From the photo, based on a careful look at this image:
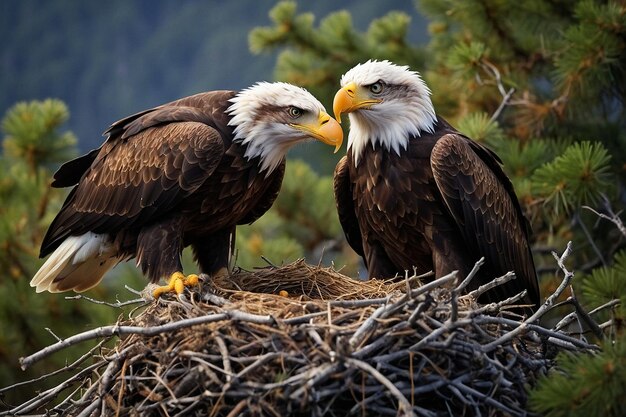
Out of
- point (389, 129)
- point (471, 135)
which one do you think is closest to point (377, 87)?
point (389, 129)

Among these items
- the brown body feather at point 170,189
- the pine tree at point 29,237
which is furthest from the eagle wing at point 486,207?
the pine tree at point 29,237

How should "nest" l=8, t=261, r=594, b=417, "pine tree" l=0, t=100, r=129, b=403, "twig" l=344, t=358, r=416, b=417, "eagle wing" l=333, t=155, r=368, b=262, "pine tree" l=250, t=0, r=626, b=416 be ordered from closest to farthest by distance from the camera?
"twig" l=344, t=358, r=416, b=417, "nest" l=8, t=261, r=594, b=417, "eagle wing" l=333, t=155, r=368, b=262, "pine tree" l=250, t=0, r=626, b=416, "pine tree" l=0, t=100, r=129, b=403

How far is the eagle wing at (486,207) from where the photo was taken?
16.5ft

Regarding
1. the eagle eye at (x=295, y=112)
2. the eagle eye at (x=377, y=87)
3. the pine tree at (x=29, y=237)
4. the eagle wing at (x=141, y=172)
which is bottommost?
→ the pine tree at (x=29, y=237)

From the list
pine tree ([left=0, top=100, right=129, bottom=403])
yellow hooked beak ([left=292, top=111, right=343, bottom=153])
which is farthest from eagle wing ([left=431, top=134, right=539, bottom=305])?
pine tree ([left=0, top=100, right=129, bottom=403])

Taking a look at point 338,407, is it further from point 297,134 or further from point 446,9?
point 446,9

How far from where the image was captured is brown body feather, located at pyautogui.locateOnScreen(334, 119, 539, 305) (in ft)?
16.6

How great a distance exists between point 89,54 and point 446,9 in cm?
953

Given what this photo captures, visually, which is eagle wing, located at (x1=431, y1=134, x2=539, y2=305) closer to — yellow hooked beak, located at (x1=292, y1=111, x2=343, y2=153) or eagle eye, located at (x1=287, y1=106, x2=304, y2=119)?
yellow hooked beak, located at (x1=292, y1=111, x2=343, y2=153)

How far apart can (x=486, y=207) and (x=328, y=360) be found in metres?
1.72

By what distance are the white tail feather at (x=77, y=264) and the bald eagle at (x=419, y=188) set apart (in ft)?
4.35

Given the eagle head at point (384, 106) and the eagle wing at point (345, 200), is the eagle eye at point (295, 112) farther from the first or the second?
the eagle wing at point (345, 200)

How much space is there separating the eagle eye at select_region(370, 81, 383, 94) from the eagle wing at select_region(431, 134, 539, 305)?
0.43 m

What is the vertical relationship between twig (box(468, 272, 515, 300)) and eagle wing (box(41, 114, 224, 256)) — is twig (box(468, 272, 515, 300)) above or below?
below
